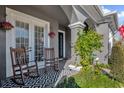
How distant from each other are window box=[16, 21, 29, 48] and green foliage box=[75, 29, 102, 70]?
2638mm

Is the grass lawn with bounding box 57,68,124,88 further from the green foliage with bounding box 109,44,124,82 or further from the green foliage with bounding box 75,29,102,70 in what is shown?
the green foliage with bounding box 75,29,102,70

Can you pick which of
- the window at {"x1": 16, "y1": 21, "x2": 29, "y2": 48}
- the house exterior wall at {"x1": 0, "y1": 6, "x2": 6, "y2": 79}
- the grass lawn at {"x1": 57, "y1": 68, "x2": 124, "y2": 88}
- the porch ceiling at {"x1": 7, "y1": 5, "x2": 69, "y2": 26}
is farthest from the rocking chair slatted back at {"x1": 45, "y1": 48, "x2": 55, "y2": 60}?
the grass lawn at {"x1": 57, "y1": 68, "x2": 124, "y2": 88}

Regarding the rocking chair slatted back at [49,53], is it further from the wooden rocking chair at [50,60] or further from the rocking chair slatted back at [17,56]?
the rocking chair slatted back at [17,56]

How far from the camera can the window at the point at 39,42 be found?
660cm

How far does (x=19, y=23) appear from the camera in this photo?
566 cm

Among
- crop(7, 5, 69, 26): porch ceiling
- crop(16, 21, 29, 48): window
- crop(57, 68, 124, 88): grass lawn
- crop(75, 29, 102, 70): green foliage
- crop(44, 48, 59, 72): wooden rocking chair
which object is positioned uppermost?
crop(7, 5, 69, 26): porch ceiling

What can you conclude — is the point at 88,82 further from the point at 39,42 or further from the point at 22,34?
the point at 39,42

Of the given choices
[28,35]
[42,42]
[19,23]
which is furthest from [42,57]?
[19,23]

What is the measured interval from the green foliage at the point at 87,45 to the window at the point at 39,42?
3.16m

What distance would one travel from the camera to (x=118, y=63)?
158 inches

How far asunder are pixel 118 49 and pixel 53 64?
304 centimetres

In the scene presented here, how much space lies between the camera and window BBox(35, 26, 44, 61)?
6602 mm

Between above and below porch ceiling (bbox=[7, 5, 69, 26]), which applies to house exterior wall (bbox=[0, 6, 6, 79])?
below

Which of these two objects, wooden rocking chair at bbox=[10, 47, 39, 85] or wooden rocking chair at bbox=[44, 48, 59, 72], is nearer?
wooden rocking chair at bbox=[10, 47, 39, 85]
